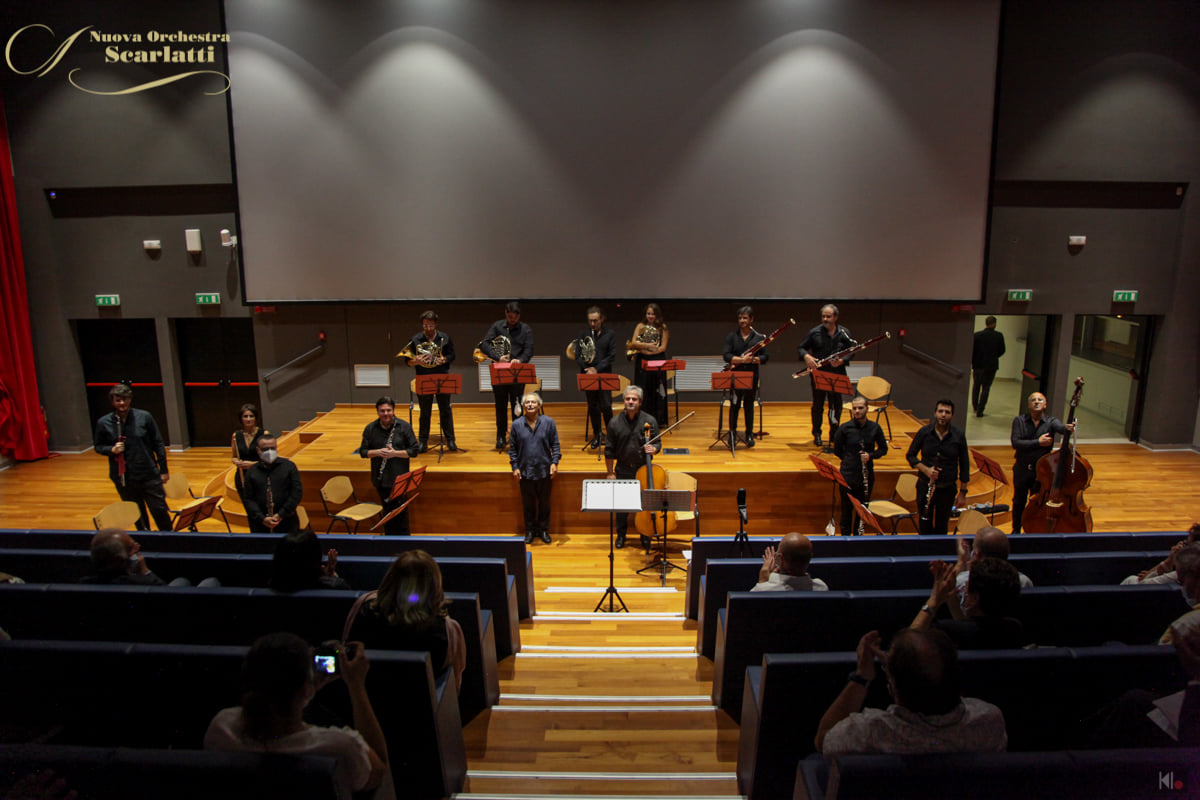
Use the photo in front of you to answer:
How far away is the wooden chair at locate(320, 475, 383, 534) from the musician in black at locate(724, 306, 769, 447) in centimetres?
350

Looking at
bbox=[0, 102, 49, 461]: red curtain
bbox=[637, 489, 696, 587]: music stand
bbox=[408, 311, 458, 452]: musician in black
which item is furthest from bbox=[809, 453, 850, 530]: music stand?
bbox=[0, 102, 49, 461]: red curtain

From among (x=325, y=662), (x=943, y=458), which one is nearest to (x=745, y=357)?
(x=943, y=458)

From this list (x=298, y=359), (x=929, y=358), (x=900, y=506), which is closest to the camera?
(x=900, y=506)

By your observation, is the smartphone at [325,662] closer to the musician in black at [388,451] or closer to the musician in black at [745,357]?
the musician in black at [388,451]

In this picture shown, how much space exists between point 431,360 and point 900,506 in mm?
4496

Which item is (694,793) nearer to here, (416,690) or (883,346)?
(416,690)

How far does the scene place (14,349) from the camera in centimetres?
964

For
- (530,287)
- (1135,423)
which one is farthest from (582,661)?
(1135,423)

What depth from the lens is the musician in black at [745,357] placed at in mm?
7918

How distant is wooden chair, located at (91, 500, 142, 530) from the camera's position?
621cm

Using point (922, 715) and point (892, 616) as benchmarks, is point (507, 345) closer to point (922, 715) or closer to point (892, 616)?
point (892, 616)

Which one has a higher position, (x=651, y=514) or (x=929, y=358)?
(x=929, y=358)

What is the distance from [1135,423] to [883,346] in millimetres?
3403

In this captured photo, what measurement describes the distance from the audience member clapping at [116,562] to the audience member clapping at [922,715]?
3181 millimetres
